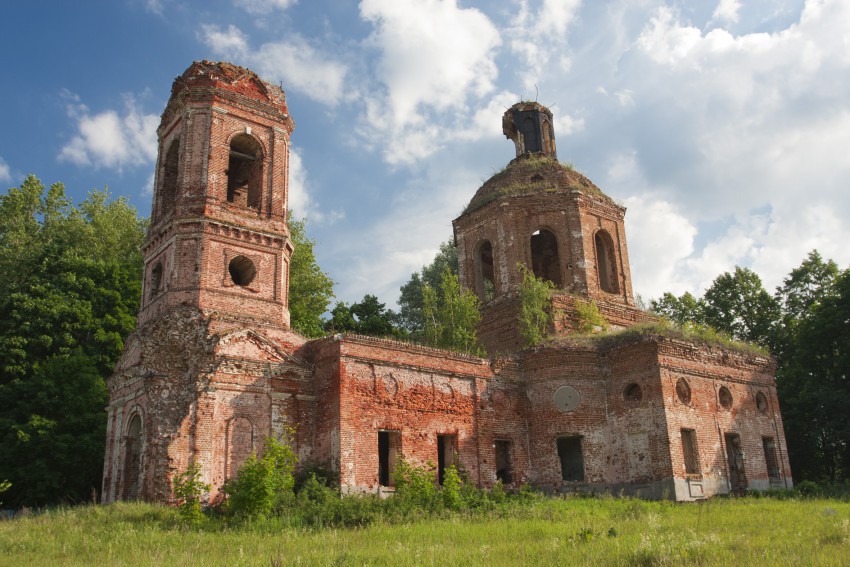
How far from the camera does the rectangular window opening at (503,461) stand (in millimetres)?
18797

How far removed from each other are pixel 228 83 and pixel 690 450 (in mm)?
16000

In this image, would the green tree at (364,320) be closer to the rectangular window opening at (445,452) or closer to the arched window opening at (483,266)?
the arched window opening at (483,266)

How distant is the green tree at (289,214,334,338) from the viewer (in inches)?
1150

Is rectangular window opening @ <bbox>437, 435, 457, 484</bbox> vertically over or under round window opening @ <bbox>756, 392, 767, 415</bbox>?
under

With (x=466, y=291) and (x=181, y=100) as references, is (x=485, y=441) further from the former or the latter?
(x=181, y=100)

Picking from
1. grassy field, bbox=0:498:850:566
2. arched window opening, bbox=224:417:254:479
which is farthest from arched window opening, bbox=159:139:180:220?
grassy field, bbox=0:498:850:566

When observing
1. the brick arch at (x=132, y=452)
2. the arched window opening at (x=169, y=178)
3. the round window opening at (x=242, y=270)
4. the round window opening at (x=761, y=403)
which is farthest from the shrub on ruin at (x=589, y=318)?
the brick arch at (x=132, y=452)

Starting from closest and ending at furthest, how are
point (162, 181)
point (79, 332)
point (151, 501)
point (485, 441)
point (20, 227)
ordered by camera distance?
point (151, 501), point (485, 441), point (162, 181), point (79, 332), point (20, 227)

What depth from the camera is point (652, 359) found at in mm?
18438

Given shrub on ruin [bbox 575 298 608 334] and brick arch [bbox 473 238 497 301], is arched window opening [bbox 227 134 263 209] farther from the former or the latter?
shrub on ruin [bbox 575 298 608 334]

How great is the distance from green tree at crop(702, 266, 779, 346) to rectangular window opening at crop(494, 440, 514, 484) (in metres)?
15.0

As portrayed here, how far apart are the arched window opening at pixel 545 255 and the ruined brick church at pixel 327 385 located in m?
2.91

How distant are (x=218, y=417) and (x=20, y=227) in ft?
58.8

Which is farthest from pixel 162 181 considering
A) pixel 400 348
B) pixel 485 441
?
pixel 485 441
